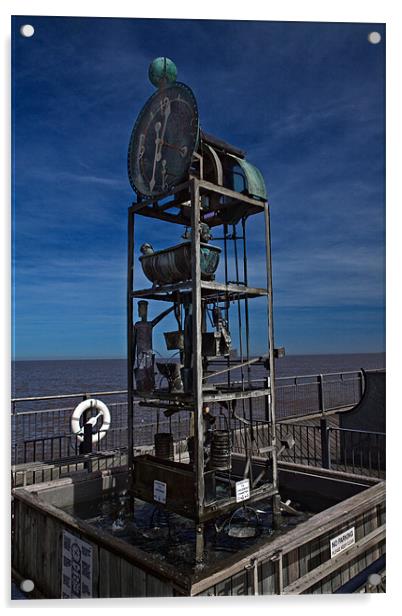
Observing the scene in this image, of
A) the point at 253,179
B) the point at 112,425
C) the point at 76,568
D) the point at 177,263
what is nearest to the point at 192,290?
the point at 177,263

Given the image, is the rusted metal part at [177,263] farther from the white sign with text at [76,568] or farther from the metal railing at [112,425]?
the white sign with text at [76,568]

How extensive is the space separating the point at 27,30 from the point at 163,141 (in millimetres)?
1740

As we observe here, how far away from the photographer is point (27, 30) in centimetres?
478

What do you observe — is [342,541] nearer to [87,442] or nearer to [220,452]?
[220,452]

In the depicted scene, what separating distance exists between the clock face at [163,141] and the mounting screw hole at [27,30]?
145 cm

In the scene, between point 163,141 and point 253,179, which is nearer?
point 163,141

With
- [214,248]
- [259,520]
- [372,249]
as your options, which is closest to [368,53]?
[372,249]

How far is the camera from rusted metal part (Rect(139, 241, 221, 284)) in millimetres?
5445

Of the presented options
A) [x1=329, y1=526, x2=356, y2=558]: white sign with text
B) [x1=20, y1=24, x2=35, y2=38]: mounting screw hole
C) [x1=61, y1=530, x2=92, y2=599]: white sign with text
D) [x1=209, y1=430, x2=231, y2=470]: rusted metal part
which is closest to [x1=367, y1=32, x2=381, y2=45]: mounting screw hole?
[x1=20, y1=24, x2=35, y2=38]: mounting screw hole

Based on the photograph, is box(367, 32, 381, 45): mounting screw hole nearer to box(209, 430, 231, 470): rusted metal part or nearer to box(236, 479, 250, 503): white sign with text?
box(209, 430, 231, 470): rusted metal part

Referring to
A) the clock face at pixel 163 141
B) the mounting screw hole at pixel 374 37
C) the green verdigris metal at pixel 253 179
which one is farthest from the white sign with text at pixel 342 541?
the mounting screw hole at pixel 374 37

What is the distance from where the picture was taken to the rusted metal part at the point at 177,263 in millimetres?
5445

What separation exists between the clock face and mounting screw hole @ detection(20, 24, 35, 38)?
1.45m

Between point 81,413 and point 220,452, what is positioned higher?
point 220,452
